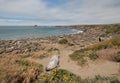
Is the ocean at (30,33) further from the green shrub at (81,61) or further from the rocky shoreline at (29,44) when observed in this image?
the green shrub at (81,61)

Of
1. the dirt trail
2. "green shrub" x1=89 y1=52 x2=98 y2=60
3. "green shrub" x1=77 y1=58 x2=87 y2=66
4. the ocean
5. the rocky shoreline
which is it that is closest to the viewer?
the dirt trail

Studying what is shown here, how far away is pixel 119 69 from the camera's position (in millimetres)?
8516

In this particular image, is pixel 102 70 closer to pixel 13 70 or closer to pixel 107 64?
pixel 107 64

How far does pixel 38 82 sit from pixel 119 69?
459 cm

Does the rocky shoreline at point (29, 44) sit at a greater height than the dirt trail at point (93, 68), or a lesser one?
lesser

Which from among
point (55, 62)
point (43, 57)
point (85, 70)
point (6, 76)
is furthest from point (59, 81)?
point (43, 57)

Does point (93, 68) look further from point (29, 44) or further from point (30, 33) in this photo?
point (30, 33)

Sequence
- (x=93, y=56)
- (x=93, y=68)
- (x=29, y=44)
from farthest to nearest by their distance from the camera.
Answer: (x=29, y=44)
(x=93, y=56)
(x=93, y=68)

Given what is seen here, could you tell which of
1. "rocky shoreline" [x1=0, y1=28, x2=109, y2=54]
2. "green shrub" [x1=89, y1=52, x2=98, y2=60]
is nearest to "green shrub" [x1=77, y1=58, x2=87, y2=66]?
"green shrub" [x1=89, y1=52, x2=98, y2=60]

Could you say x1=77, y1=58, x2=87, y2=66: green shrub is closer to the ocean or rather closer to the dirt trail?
the dirt trail

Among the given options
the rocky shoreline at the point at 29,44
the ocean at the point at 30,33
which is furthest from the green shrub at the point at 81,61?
the ocean at the point at 30,33

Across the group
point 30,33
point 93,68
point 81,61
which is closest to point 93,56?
point 81,61

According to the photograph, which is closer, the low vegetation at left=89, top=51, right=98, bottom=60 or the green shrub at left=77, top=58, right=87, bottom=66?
the green shrub at left=77, top=58, right=87, bottom=66

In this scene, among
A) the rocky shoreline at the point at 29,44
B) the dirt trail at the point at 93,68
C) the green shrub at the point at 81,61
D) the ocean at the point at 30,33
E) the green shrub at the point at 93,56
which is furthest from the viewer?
the ocean at the point at 30,33
